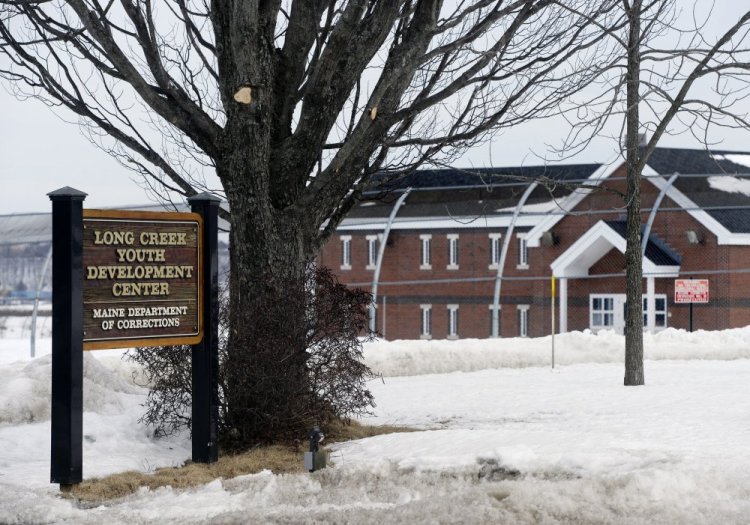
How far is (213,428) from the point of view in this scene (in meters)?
10.8

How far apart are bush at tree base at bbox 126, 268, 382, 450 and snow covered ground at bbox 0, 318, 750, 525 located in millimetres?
508

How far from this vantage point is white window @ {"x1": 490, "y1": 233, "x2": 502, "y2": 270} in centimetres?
3259

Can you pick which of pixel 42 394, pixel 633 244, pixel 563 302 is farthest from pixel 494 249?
pixel 42 394

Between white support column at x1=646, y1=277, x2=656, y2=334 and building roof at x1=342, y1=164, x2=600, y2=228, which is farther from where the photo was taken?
building roof at x1=342, y1=164, x2=600, y2=228

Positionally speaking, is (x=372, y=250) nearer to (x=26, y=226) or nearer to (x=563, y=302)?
(x=563, y=302)

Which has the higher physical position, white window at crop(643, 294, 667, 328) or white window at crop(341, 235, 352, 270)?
white window at crop(341, 235, 352, 270)

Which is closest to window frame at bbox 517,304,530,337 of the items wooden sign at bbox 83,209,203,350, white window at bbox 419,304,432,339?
white window at bbox 419,304,432,339

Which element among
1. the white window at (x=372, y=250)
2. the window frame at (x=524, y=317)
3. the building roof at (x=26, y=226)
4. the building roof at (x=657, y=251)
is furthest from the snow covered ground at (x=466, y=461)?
the white window at (x=372, y=250)

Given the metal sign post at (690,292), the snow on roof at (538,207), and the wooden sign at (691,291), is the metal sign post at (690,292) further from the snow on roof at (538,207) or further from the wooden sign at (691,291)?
the snow on roof at (538,207)

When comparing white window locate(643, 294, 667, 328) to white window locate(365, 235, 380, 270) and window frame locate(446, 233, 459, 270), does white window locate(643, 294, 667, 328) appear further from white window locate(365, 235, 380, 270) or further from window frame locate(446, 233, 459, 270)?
white window locate(365, 235, 380, 270)

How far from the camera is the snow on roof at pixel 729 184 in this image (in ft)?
101

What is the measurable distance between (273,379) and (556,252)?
22.2 meters

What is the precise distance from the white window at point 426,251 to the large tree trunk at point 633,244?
15.3 m

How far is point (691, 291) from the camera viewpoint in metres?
29.0
